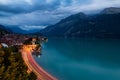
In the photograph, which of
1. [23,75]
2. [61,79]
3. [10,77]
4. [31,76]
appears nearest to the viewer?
[10,77]

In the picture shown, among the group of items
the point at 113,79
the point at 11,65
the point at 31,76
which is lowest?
the point at 113,79

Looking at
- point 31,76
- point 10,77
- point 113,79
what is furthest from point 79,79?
point 10,77

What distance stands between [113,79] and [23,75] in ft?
154

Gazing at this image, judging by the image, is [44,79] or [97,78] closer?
[44,79]

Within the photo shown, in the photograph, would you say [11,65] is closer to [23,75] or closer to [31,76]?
[23,75]

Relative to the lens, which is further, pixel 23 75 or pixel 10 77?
pixel 23 75

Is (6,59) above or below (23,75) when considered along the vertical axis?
above

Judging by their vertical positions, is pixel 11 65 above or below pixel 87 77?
above

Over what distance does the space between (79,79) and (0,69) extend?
4945 cm

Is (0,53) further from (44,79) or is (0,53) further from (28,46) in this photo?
(28,46)

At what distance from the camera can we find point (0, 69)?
2708 centimetres

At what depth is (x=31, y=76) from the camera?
39.3m

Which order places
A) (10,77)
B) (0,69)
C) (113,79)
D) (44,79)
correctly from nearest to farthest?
(0,69)
(10,77)
(44,79)
(113,79)

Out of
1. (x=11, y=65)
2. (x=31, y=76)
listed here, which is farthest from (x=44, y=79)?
(x=11, y=65)
